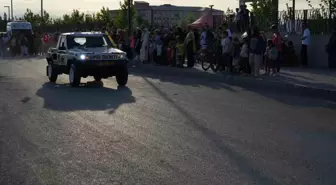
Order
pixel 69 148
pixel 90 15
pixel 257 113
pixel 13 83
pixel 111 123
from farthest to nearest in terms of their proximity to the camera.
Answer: pixel 90 15 → pixel 13 83 → pixel 257 113 → pixel 111 123 → pixel 69 148

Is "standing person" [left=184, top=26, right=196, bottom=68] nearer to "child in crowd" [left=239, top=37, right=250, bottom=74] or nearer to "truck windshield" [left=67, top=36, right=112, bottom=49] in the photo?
"child in crowd" [left=239, top=37, right=250, bottom=74]

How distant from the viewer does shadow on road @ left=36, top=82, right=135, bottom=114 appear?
13.2m

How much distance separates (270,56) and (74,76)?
6.77m

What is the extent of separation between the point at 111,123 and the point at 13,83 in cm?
992

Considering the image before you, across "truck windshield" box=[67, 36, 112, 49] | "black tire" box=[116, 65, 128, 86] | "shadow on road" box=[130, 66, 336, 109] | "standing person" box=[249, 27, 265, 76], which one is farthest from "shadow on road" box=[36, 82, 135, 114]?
"standing person" box=[249, 27, 265, 76]

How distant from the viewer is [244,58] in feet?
66.7

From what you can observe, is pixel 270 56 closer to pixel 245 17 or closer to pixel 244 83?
pixel 244 83

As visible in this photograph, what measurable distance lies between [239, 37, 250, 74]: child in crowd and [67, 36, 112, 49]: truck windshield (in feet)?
15.2

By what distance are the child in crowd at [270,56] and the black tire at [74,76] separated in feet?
21.8

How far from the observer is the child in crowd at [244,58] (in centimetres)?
2008

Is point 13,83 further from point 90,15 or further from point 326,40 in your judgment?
point 90,15

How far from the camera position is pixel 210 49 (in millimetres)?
23391

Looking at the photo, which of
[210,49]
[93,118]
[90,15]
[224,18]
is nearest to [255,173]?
[93,118]

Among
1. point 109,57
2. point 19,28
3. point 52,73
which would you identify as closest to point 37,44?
point 19,28
